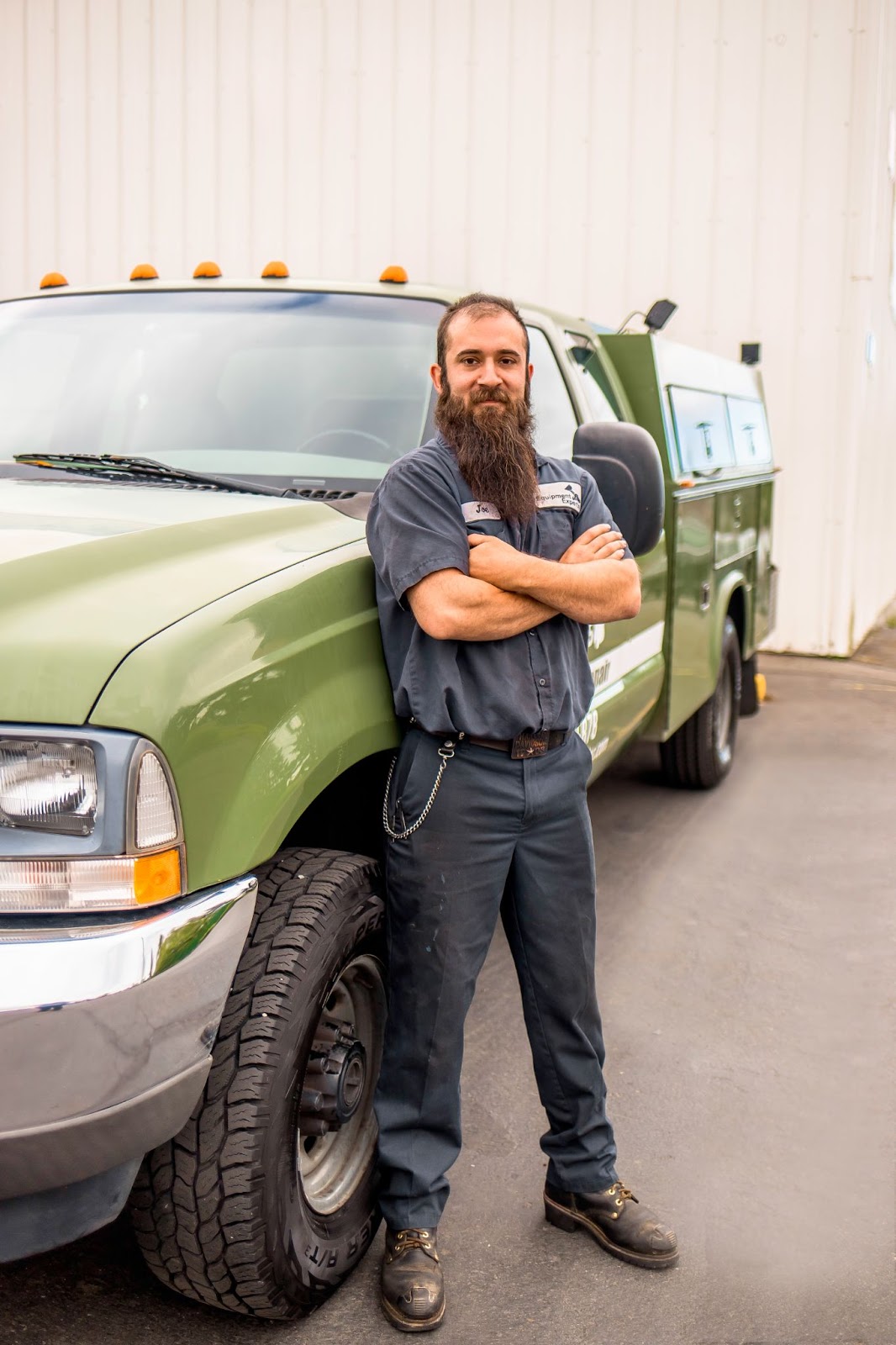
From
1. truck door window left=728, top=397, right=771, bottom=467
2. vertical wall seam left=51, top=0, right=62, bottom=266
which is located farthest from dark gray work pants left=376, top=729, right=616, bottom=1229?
vertical wall seam left=51, top=0, right=62, bottom=266

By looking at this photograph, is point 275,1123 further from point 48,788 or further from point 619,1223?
point 619,1223

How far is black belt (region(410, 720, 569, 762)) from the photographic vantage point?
2465 mm

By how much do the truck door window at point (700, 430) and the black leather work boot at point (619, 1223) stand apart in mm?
2830

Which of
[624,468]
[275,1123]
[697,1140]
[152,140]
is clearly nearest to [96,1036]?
[275,1123]

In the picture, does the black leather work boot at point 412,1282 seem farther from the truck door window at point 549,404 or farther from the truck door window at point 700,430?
the truck door window at point 700,430

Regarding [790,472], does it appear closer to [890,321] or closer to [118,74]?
[890,321]

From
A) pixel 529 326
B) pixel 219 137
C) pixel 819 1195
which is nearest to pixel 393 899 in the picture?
pixel 819 1195

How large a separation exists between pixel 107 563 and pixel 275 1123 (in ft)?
3.10

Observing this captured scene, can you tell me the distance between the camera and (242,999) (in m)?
2.21

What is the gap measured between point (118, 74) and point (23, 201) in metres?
1.29

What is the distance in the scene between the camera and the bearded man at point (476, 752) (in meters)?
2.43

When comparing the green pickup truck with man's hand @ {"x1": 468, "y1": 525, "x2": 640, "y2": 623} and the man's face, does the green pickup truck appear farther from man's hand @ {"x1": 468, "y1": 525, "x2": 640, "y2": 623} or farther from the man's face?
the man's face

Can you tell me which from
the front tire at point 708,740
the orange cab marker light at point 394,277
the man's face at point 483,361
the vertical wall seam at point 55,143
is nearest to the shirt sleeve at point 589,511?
the man's face at point 483,361

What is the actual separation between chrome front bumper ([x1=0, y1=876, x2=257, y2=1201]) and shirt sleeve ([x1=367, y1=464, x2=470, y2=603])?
74 centimetres
